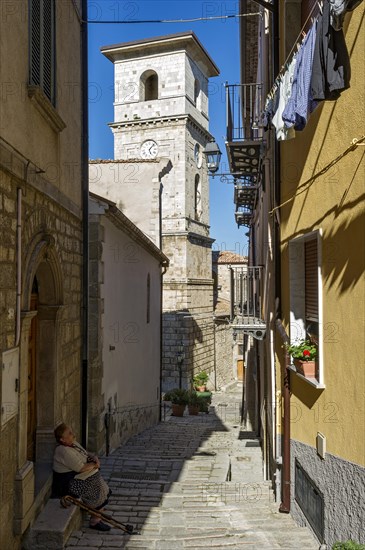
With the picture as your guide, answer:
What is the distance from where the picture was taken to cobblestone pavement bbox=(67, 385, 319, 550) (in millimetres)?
5723

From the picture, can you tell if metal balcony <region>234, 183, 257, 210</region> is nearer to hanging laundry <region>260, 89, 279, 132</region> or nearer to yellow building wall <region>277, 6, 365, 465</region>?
hanging laundry <region>260, 89, 279, 132</region>

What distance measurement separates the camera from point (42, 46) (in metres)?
6.20

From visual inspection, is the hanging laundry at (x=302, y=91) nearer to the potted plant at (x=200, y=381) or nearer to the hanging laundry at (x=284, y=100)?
the hanging laundry at (x=284, y=100)

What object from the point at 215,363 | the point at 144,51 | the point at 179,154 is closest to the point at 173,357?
the point at 215,363

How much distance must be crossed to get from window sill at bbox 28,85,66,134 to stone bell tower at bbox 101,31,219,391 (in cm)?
2183

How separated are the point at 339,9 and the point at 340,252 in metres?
2.02

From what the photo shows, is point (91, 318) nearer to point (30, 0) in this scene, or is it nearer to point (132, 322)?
point (132, 322)

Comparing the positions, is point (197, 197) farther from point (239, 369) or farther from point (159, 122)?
point (239, 369)

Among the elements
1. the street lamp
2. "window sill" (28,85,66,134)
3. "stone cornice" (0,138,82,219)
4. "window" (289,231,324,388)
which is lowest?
"window" (289,231,324,388)

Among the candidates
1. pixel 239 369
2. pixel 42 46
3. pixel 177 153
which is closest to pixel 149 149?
pixel 177 153

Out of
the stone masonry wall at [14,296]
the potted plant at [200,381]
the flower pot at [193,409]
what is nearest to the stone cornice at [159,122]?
the potted plant at [200,381]

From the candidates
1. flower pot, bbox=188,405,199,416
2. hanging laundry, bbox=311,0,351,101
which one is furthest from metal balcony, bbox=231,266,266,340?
flower pot, bbox=188,405,199,416

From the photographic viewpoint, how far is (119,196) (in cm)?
1859

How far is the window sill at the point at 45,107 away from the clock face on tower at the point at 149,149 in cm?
2422
